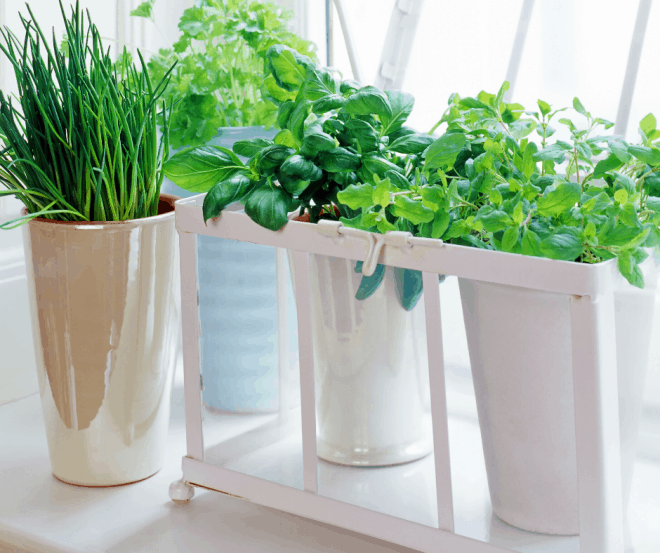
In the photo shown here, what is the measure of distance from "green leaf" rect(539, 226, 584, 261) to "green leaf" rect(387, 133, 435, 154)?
142 mm

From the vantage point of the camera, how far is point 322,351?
607mm

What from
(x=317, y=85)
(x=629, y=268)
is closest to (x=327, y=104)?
(x=317, y=85)

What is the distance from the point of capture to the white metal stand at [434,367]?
0.47 m

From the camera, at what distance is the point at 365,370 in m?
0.60

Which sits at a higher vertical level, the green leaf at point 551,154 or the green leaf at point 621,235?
the green leaf at point 551,154

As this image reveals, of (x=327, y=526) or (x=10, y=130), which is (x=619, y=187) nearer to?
(x=327, y=526)

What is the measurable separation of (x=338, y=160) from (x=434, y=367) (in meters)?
0.17

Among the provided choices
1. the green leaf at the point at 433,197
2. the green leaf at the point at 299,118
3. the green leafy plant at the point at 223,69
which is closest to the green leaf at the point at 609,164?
the green leaf at the point at 433,197

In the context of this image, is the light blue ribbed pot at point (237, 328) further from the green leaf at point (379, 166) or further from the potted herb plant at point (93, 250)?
the green leaf at point (379, 166)

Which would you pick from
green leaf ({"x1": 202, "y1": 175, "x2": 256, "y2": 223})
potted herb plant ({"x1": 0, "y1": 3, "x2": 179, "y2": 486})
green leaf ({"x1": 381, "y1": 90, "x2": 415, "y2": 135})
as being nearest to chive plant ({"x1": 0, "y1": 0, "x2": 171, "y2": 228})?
potted herb plant ({"x1": 0, "y1": 3, "x2": 179, "y2": 486})

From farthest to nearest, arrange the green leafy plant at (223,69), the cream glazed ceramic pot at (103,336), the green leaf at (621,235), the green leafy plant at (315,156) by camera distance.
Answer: the green leafy plant at (223,69) < the cream glazed ceramic pot at (103,336) < the green leafy plant at (315,156) < the green leaf at (621,235)

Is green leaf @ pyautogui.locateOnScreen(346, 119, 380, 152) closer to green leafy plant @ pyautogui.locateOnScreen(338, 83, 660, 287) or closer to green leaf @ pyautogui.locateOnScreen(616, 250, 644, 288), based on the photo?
green leafy plant @ pyautogui.locateOnScreen(338, 83, 660, 287)

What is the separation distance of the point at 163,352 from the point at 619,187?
428 millimetres

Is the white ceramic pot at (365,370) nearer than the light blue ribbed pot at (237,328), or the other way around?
the white ceramic pot at (365,370)
